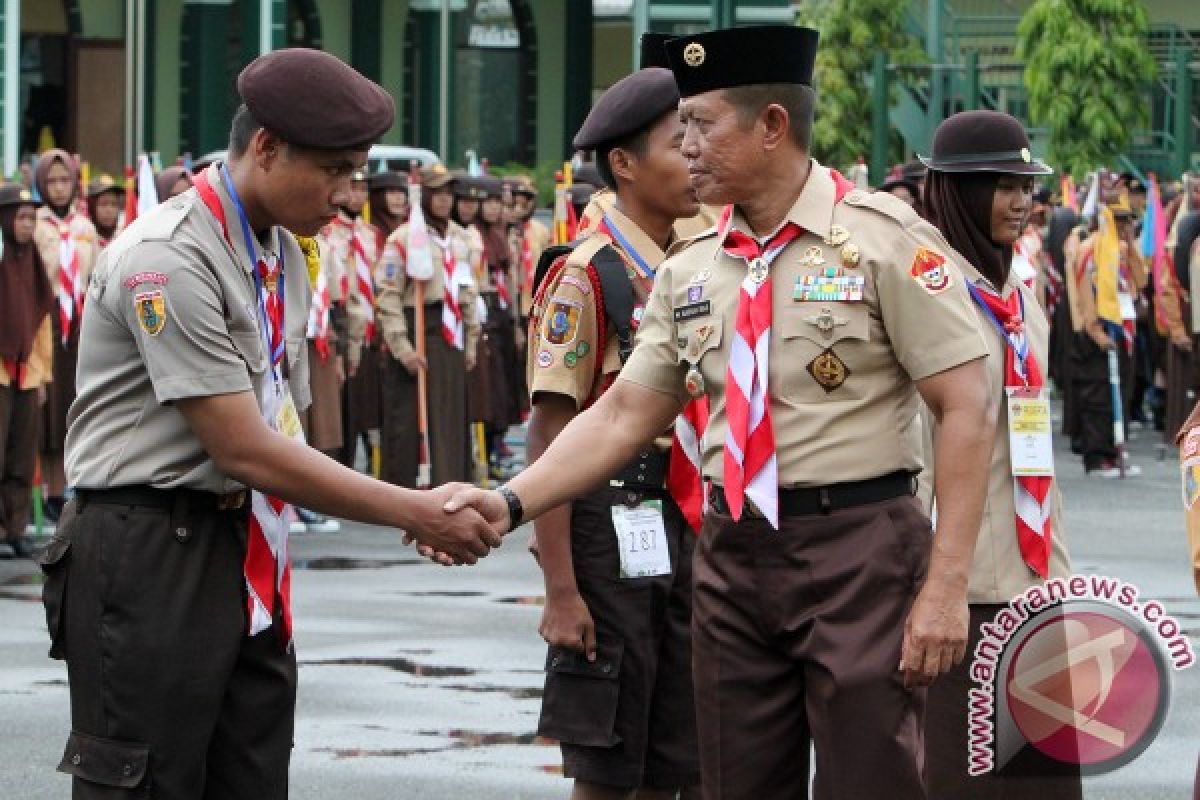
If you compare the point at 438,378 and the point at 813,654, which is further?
the point at 438,378

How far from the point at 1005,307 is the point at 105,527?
2.46m

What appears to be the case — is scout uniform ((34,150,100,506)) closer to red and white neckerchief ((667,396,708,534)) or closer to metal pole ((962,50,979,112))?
red and white neckerchief ((667,396,708,534))

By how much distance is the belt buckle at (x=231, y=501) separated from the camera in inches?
217

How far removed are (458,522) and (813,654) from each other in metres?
1.01

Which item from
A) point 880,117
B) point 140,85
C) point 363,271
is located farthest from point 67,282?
point 140,85

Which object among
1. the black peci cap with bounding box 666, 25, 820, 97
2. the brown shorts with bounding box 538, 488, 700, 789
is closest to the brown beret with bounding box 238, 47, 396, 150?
the black peci cap with bounding box 666, 25, 820, 97

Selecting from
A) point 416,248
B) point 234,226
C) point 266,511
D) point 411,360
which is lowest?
point 411,360

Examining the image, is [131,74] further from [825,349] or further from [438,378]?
[825,349]

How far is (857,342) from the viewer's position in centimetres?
549

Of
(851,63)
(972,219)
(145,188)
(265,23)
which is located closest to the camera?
(972,219)

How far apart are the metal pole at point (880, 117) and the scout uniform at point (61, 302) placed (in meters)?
13.2

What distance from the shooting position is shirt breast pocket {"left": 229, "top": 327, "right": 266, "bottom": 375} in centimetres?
549

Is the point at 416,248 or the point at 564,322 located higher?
the point at 564,322

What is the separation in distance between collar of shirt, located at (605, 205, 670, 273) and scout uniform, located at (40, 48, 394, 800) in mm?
1193
